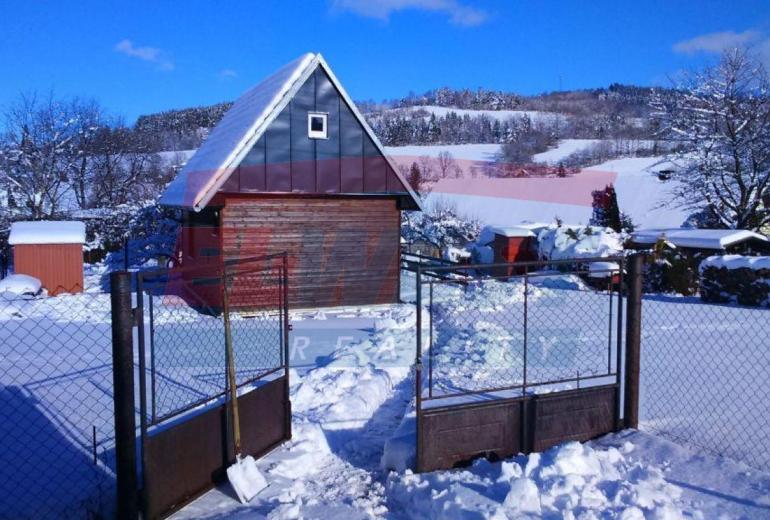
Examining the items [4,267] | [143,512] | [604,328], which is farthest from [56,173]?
[143,512]

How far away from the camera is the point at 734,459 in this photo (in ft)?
15.0

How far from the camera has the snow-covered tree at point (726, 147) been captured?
22.8 meters

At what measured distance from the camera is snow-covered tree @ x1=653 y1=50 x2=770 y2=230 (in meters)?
22.8

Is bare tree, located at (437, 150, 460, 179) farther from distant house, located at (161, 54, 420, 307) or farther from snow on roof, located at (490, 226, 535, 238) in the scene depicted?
distant house, located at (161, 54, 420, 307)

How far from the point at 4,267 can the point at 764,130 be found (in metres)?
28.0

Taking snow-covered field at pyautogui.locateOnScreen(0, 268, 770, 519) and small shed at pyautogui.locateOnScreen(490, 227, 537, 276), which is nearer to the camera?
snow-covered field at pyautogui.locateOnScreen(0, 268, 770, 519)

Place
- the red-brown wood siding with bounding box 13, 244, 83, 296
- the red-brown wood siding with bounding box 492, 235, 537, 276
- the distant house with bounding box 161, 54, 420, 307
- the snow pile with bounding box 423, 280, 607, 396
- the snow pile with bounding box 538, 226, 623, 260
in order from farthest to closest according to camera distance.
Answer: the red-brown wood siding with bounding box 492, 235, 537, 276 < the snow pile with bounding box 538, 226, 623, 260 < the red-brown wood siding with bounding box 13, 244, 83, 296 < the distant house with bounding box 161, 54, 420, 307 < the snow pile with bounding box 423, 280, 607, 396

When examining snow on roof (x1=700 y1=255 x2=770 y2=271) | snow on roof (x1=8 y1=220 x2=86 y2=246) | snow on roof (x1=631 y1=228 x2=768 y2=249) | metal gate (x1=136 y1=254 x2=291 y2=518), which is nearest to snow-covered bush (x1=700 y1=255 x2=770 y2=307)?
snow on roof (x1=700 y1=255 x2=770 y2=271)

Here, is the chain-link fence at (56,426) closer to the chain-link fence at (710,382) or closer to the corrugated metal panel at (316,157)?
the corrugated metal panel at (316,157)

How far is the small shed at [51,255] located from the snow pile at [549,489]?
14.1 m

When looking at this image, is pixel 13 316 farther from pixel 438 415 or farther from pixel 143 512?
pixel 438 415

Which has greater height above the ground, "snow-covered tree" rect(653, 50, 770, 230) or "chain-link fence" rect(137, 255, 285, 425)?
"snow-covered tree" rect(653, 50, 770, 230)

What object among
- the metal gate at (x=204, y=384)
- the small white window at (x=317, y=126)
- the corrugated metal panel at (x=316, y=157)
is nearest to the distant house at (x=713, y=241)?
the corrugated metal panel at (x=316, y=157)

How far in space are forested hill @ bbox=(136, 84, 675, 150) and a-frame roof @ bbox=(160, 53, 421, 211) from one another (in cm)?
3047
